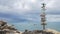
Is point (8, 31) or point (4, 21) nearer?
point (8, 31)

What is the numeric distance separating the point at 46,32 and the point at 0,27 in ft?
53.7

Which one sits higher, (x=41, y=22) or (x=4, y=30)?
(x=41, y=22)

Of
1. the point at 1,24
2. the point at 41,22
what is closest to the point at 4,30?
the point at 1,24

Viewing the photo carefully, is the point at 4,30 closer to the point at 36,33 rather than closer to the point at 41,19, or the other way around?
the point at 36,33

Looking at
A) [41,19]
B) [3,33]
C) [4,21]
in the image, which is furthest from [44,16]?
[3,33]

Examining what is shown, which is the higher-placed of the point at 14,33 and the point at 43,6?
the point at 43,6

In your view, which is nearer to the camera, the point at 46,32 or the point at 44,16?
the point at 46,32

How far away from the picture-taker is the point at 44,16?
7994 centimetres

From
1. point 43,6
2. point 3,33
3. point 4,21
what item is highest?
point 43,6

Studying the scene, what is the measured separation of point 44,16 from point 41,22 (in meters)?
4.29

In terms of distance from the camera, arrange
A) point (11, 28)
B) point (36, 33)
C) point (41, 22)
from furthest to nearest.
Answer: point (41, 22) → point (11, 28) → point (36, 33)

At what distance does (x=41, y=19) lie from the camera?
7956 centimetres

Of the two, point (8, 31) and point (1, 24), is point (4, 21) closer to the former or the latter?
point (1, 24)

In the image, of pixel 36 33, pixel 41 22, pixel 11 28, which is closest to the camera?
pixel 36 33
